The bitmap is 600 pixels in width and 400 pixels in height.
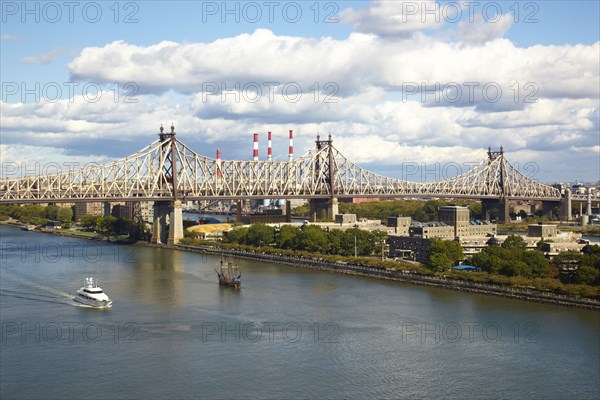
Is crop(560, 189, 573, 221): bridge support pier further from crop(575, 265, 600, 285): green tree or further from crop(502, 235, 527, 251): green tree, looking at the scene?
crop(575, 265, 600, 285): green tree

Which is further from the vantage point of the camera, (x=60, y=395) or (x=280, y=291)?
(x=280, y=291)

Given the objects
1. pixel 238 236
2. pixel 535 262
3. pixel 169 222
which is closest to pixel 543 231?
pixel 535 262

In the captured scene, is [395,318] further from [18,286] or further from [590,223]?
[590,223]

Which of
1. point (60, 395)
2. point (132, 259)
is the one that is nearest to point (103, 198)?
point (132, 259)

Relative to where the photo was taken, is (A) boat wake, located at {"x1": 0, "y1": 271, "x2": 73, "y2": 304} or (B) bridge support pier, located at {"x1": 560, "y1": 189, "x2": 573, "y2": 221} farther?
(B) bridge support pier, located at {"x1": 560, "y1": 189, "x2": 573, "y2": 221}

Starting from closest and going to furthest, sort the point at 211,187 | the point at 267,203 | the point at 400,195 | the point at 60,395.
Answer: the point at 60,395 < the point at 211,187 < the point at 400,195 < the point at 267,203

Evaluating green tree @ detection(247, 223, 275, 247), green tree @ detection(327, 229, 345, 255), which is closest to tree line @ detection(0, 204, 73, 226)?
green tree @ detection(247, 223, 275, 247)

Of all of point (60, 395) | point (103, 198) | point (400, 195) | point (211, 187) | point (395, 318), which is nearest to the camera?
point (60, 395)
